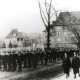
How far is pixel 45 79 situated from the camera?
1420 cm

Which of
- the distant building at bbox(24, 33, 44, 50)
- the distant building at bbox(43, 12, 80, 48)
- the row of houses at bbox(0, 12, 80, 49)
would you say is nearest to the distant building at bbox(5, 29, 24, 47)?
the row of houses at bbox(0, 12, 80, 49)

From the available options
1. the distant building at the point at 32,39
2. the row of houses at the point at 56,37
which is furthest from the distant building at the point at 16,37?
the distant building at the point at 32,39

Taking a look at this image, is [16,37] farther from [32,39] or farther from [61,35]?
[61,35]

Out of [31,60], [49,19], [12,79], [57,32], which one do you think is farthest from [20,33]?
[12,79]

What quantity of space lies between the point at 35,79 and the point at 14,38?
74992mm

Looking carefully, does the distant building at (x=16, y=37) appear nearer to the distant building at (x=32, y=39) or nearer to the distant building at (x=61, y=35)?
the distant building at (x=32, y=39)

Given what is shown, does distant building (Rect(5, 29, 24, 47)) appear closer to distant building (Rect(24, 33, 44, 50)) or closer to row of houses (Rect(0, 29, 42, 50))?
row of houses (Rect(0, 29, 42, 50))

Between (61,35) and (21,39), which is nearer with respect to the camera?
(61,35)

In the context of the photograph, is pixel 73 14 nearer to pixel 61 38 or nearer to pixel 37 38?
pixel 61 38

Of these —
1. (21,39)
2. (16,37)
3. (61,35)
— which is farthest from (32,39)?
(61,35)

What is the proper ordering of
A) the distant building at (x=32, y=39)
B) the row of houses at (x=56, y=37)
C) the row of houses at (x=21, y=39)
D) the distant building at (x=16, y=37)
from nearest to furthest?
the row of houses at (x=56, y=37)
the row of houses at (x=21, y=39)
the distant building at (x=16, y=37)
the distant building at (x=32, y=39)

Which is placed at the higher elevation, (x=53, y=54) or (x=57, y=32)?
(x=57, y=32)

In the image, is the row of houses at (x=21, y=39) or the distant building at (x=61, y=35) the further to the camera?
the row of houses at (x=21, y=39)

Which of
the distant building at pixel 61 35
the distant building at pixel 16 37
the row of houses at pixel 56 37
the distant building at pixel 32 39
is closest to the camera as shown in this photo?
the row of houses at pixel 56 37
